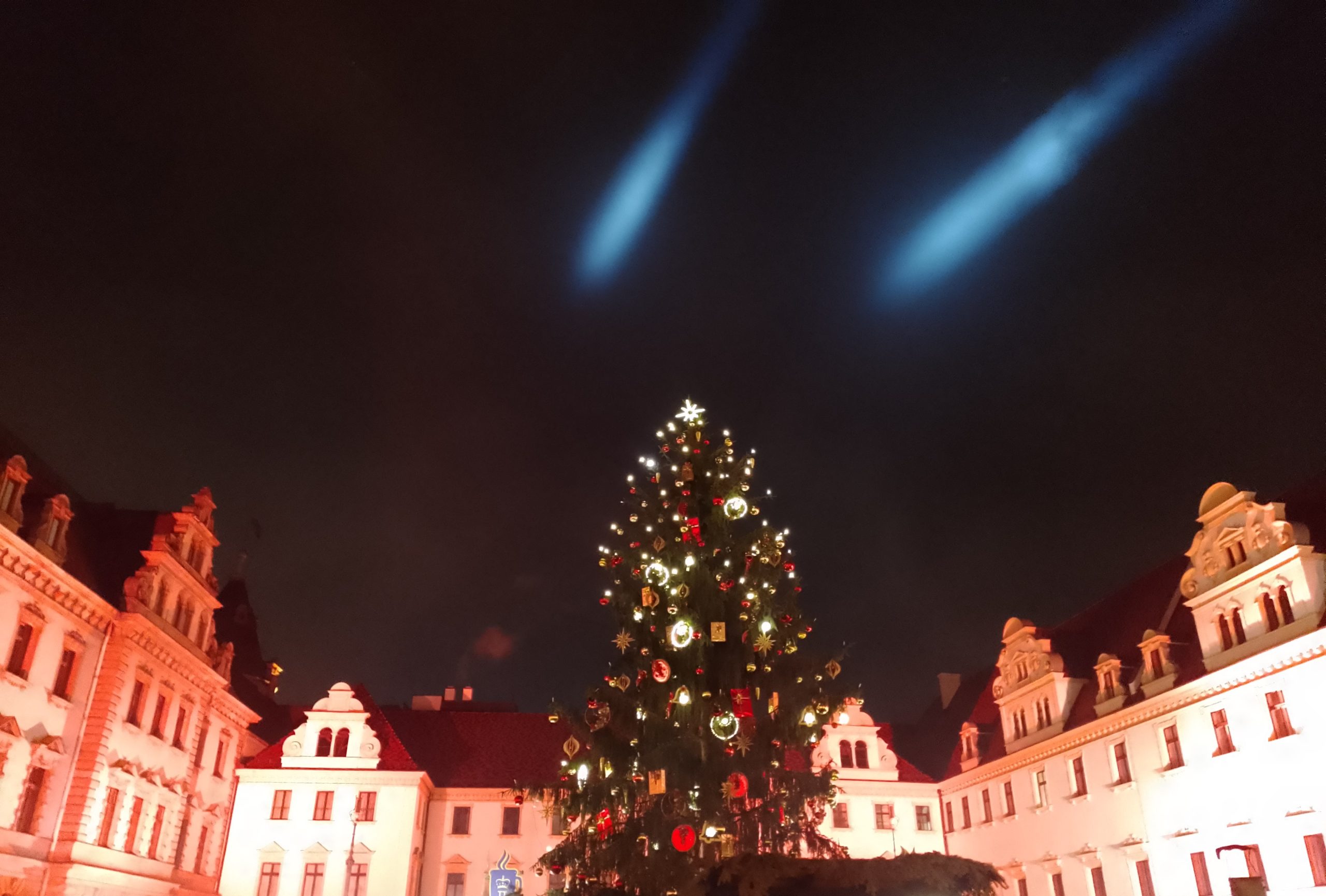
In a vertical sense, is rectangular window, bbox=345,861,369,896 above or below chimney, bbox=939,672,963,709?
below

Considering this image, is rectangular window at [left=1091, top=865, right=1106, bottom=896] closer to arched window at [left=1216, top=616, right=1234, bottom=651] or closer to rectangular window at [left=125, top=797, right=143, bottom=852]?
arched window at [left=1216, top=616, right=1234, bottom=651]

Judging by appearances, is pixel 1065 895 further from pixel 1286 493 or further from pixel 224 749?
pixel 224 749

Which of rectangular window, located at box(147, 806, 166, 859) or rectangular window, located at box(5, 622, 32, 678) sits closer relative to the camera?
rectangular window, located at box(5, 622, 32, 678)

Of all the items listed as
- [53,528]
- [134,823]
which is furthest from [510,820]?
[53,528]

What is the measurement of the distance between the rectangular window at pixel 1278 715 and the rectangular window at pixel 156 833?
34198mm

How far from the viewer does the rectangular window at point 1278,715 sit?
82.8 feet

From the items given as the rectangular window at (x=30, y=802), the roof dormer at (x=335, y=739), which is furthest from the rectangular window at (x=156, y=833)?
the roof dormer at (x=335, y=739)

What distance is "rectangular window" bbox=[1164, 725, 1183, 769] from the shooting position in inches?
1144

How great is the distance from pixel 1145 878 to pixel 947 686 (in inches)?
847

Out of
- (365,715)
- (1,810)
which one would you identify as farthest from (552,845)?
(1,810)

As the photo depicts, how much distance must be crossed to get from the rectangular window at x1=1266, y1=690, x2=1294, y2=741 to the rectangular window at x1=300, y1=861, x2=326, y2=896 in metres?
34.4

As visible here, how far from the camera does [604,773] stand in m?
19.1

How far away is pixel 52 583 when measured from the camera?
26.1 metres

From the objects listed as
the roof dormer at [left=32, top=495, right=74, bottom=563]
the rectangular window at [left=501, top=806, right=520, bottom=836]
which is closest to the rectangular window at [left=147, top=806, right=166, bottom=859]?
the roof dormer at [left=32, top=495, right=74, bottom=563]
